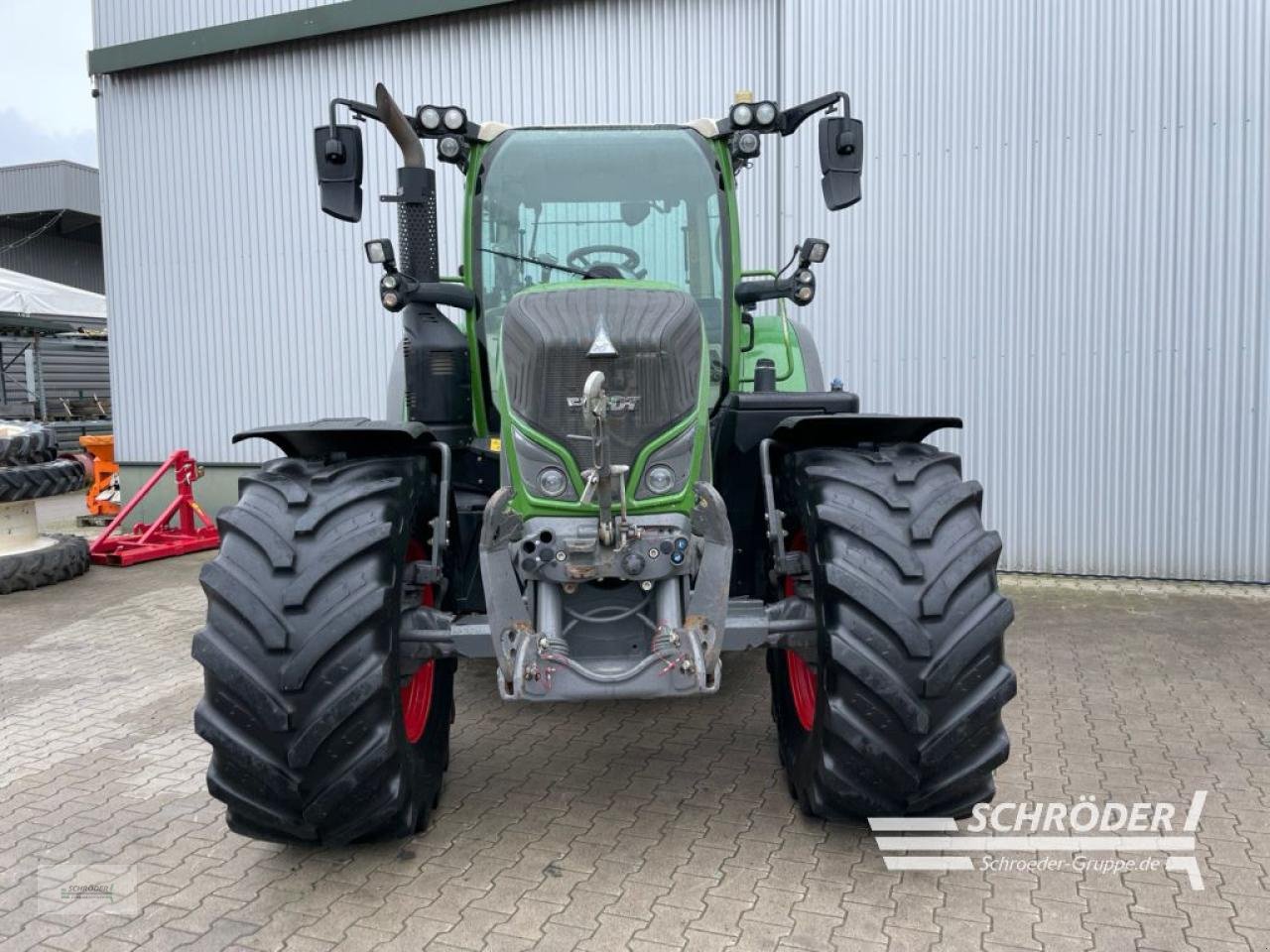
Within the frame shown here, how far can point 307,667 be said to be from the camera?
9.23ft

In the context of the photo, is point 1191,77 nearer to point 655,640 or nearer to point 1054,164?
point 1054,164

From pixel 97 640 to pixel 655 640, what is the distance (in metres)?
4.68

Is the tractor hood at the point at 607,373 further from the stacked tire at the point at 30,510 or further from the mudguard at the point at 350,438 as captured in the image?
the stacked tire at the point at 30,510

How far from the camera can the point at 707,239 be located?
13.9ft

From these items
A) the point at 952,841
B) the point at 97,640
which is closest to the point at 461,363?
the point at 952,841

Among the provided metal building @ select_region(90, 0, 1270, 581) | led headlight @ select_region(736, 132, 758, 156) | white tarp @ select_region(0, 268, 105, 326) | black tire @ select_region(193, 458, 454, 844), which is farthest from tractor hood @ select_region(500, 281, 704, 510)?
white tarp @ select_region(0, 268, 105, 326)

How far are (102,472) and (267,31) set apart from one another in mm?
5319

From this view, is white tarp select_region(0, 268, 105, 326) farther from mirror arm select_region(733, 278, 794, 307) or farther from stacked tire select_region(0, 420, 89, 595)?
mirror arm select_region(733, 278, 794, 307)

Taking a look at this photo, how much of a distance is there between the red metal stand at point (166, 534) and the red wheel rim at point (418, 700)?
5.99 m

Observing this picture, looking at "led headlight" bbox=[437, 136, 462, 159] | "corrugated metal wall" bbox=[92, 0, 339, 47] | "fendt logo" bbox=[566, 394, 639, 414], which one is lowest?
"fendt logo" bbox=[566, 394, 639, 414]

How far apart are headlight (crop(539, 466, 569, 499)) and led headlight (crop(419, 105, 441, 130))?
5.84 ft

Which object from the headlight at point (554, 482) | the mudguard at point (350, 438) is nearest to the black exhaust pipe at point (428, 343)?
the mudguard at point (350, 438)

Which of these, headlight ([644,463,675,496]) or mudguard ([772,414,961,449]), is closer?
headlight ([644,463,675,496])

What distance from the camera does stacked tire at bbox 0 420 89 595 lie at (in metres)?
7.62
